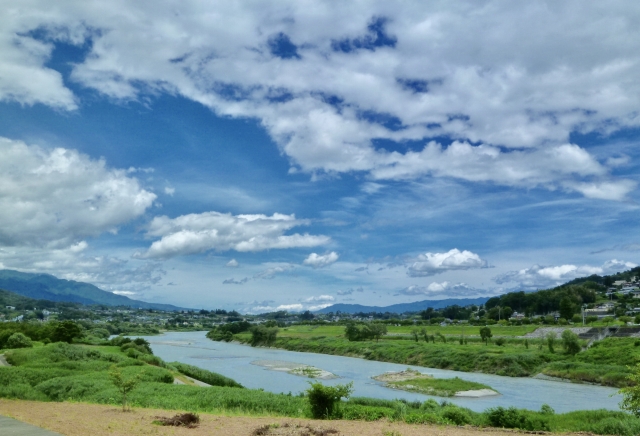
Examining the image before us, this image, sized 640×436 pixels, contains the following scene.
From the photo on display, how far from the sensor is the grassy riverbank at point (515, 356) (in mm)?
61700

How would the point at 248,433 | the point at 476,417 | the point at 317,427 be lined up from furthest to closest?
the point at 476,417, the point at 317,427, the point at 248,433

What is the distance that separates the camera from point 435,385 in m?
56.2

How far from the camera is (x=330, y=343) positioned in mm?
110312

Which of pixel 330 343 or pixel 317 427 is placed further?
pixel 330 343

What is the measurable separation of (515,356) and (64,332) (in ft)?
219

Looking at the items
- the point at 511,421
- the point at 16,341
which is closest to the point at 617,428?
the point at 511,421

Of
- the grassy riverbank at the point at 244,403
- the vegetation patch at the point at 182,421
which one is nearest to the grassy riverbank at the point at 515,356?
the grassy riverbank at the point at 244,403

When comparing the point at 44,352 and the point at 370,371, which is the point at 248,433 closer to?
the point at 44,352

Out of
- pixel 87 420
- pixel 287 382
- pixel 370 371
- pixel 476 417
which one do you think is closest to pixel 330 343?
Answer: pixel 370 371

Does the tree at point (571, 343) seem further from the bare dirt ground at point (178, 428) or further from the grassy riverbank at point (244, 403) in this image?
the bare dirt ground at point (178, 428)

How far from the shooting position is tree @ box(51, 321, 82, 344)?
72250mm

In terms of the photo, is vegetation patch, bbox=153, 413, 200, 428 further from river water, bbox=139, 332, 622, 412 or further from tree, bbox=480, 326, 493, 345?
tree, bbox=480, 326, 493, 345

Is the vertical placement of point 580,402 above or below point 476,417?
below

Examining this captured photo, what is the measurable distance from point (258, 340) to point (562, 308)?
77167 millimetres
